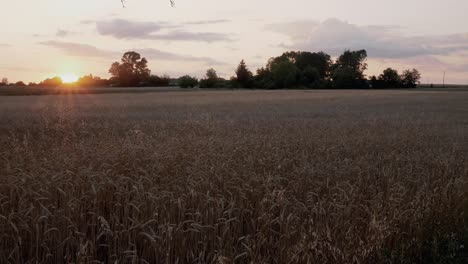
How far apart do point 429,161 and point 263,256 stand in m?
6.36

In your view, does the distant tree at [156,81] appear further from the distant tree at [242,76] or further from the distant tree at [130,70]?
the distant tree at [242,76]

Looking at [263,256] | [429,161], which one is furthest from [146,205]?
[429,161]

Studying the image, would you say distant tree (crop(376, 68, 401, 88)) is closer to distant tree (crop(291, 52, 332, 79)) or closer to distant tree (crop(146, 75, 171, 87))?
distant tree (crop(291, 52, 332, 79))

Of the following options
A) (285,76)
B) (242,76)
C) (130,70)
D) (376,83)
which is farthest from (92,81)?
(376,83)

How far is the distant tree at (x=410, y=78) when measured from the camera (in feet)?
391

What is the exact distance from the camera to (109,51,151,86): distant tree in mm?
101000

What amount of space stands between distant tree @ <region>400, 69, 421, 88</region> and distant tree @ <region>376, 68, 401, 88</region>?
112 inches

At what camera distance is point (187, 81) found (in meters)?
105

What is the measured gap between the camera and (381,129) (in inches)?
714

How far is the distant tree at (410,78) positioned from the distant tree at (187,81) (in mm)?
48969

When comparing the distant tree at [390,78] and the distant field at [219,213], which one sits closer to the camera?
the distant field at [219,213]

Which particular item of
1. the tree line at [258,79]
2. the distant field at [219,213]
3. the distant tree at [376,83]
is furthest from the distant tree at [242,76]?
the distant field at [219,213]

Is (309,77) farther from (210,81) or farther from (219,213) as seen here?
(219,213)

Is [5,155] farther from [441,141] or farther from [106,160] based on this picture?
[441,141]
